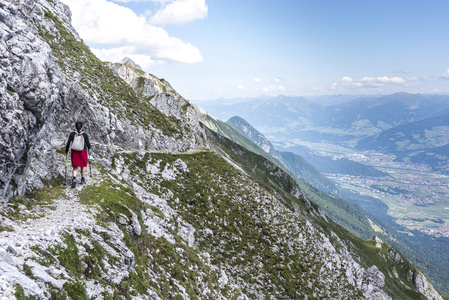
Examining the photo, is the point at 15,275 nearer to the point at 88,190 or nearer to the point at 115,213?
the point at 115,213

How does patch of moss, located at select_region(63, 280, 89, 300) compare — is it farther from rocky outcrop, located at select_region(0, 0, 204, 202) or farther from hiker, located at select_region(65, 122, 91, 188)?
hiker, located at select_region(65, 122, 91, 188)

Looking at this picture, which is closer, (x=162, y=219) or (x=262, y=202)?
(x=162, y=219)

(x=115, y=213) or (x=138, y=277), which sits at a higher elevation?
(x=115, y=213)

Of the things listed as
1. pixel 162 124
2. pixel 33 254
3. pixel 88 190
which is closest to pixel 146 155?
pixel 162 124

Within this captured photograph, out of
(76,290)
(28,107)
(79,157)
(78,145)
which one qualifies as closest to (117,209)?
(79,157)

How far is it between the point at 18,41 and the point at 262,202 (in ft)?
151

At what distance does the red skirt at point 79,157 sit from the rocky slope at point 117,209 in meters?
2.21

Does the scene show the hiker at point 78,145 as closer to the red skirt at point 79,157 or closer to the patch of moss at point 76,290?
the red skirt at point 79,157

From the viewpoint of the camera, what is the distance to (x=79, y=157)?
18453 mm

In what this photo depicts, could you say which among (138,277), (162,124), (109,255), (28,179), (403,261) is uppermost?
(162,124)

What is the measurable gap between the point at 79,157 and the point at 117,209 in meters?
5.40

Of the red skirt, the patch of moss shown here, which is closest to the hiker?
the red skirt

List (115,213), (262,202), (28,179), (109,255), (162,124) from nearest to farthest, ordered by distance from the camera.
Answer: (109,255), (28,179), (115,213), (262,202), (162,124)

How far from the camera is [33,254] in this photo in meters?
10.2
